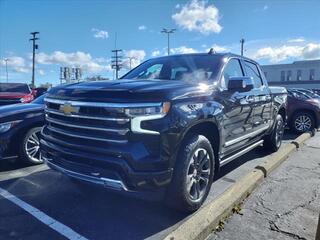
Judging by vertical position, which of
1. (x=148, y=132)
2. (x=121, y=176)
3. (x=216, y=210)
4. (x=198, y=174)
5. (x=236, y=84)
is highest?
(x=236, y=84)

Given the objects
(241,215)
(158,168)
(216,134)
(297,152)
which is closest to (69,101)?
(158,168)

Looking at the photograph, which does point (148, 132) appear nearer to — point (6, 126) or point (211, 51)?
point (211, 51)

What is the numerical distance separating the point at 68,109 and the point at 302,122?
9108mm

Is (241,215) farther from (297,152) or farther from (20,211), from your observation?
(297,152)

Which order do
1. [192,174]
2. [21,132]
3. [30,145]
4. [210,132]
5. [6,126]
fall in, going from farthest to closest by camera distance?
[30,145] < [21,132] < [6,126] < [210,132] < [192,174]

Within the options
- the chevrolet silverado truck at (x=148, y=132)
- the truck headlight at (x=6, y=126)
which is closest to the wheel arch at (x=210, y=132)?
the chevrolet silverado truck at (x=148, y=132)

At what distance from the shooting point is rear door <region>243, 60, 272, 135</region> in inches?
224

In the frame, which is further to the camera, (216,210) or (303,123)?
(303,123)

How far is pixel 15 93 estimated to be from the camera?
13.1 m

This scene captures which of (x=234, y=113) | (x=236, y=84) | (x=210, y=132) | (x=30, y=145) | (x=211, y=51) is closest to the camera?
(x=210, y=132)

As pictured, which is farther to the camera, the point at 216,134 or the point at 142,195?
the point at 216,134

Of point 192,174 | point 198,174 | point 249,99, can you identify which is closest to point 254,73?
point 249,99

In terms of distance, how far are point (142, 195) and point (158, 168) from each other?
13.1 inches

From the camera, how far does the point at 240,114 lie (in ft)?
16.0
